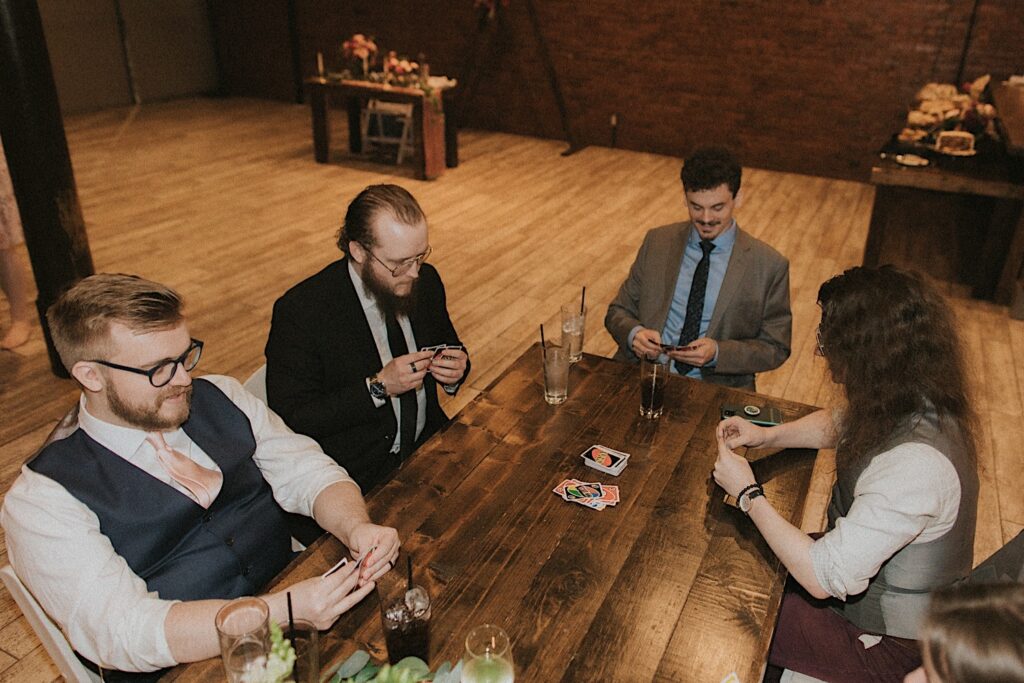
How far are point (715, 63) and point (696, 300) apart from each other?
6.23 meters

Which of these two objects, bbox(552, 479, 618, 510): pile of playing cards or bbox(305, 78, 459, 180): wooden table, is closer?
bbox(552, 479, 618, 510): pile of playing cards

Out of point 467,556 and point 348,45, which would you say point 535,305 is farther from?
point 348,45

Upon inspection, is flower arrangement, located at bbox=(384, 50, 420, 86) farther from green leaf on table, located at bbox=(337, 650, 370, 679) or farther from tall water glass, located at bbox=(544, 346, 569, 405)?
green leaf on table, located at bbox=(337, 650, 370, 679)

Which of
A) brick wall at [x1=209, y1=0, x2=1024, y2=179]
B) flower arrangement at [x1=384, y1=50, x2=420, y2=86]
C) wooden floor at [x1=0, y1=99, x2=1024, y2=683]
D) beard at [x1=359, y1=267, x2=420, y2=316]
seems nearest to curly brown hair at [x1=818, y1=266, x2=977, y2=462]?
wooden floor at [x1=0, y1=99, x2=1024, y2=683]

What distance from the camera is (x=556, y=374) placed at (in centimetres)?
224

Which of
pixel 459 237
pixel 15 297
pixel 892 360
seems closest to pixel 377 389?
pixel 892 360

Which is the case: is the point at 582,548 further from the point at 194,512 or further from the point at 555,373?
the point at 194,512

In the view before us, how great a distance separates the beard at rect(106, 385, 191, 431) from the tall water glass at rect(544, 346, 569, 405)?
999 mm

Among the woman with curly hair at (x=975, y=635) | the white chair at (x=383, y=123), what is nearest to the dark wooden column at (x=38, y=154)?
→ the woman with curly hair at (x=975, y=635)

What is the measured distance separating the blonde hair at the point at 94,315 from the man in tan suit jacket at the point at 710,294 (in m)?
1.57

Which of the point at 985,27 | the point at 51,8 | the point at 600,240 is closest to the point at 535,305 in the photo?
the point at 600,240

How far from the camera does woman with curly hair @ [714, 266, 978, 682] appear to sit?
5.26 ft

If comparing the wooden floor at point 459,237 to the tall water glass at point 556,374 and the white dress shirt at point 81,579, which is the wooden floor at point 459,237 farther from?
the tall water glass at point 556,374

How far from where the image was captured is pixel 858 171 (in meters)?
7.98
